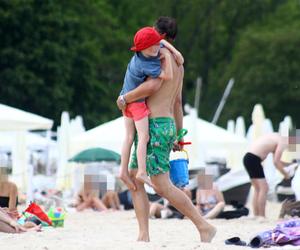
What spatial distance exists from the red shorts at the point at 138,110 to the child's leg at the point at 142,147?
4 cm

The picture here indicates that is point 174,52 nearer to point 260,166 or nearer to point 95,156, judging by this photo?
point 260,166

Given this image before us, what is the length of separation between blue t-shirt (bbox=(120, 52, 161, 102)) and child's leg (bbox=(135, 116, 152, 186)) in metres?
0.32

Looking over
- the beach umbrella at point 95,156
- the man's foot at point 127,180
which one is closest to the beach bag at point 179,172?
the man's foot at point 127,180

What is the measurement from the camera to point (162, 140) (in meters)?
8.98

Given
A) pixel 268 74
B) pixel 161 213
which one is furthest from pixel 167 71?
pixel 268 74

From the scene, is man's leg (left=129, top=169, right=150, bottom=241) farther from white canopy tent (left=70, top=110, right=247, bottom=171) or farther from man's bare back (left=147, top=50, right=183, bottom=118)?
white canopy tent (left=70, top=110, right=247, bottom=171)

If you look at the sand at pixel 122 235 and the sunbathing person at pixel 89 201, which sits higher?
the sunbathing person at pixel 89 201

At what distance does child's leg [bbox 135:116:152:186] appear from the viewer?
8.84 meters

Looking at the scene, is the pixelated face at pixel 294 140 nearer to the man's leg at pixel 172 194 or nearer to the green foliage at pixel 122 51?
the man's leg at pixel 172 194

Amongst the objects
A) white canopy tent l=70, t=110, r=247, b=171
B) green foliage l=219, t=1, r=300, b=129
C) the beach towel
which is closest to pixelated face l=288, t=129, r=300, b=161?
the beach towel

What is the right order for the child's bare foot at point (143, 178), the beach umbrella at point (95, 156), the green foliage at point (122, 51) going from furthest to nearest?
the green foliage at point (122, 51) → the beach umbrella at point (95, 156) → the child's bare foot at point (143, 178)

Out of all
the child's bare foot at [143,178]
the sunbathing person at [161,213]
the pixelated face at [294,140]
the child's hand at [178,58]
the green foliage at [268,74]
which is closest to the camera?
the child's bare foot at [143,178]

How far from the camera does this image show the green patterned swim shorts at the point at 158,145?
29.3ft

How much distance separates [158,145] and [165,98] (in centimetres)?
41
